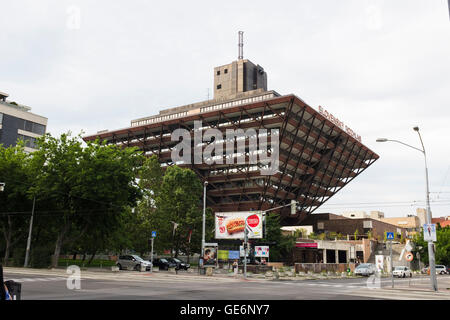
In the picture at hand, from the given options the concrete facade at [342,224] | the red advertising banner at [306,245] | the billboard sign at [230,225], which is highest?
the concrete facade at [342,224]

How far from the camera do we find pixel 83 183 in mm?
38719

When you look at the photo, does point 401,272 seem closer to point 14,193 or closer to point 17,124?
point 14,193

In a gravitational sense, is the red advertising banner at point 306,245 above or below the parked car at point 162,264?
above

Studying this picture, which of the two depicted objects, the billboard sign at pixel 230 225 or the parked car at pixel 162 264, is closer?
the parked car at pixel 162 264

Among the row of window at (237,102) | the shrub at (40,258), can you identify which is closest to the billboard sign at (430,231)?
the shrub at (40,258)

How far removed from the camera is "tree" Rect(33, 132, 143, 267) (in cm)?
3906

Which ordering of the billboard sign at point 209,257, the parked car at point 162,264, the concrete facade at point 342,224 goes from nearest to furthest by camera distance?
the billboard sign at point 209,257 < the parked car at point 162,264 < the concrete facade at point 342,224

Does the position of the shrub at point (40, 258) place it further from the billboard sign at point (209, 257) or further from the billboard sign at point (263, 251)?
the billboard sign at point (263, 251)

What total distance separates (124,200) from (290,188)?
165 ft

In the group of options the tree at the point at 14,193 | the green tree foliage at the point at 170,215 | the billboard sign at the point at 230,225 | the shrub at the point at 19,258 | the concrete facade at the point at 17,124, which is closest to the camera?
the tree at the point at 14,193

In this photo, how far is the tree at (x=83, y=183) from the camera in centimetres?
3906

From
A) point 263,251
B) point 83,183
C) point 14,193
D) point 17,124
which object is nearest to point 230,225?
point 263,251
